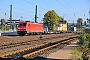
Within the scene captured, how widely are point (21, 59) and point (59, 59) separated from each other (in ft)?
6.96

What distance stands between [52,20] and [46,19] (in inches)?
113

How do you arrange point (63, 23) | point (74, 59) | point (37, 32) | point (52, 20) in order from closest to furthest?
point (74, 59) → point (37, 32) → point (52, 20) → point (63, 23)

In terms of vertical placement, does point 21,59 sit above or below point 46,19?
below

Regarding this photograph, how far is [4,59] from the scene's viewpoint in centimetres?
1315

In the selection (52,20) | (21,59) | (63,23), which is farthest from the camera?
(63,23)

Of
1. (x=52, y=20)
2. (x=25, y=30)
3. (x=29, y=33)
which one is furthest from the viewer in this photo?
(x=52, y=20)

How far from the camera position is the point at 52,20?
358 feet

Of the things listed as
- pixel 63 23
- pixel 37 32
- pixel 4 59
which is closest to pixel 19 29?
pixel 37 32

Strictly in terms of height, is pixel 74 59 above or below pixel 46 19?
below

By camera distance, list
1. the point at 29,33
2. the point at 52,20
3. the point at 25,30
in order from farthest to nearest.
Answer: the point at 52,20 < the point at 29,33 < the point at 25,30

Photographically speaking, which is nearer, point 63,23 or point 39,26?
point 39,26

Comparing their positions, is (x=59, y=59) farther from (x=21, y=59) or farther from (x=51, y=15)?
(x=51, y=15)

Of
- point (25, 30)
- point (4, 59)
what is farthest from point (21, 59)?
point (25, 30)

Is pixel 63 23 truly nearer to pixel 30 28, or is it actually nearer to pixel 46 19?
pixel 46 19
